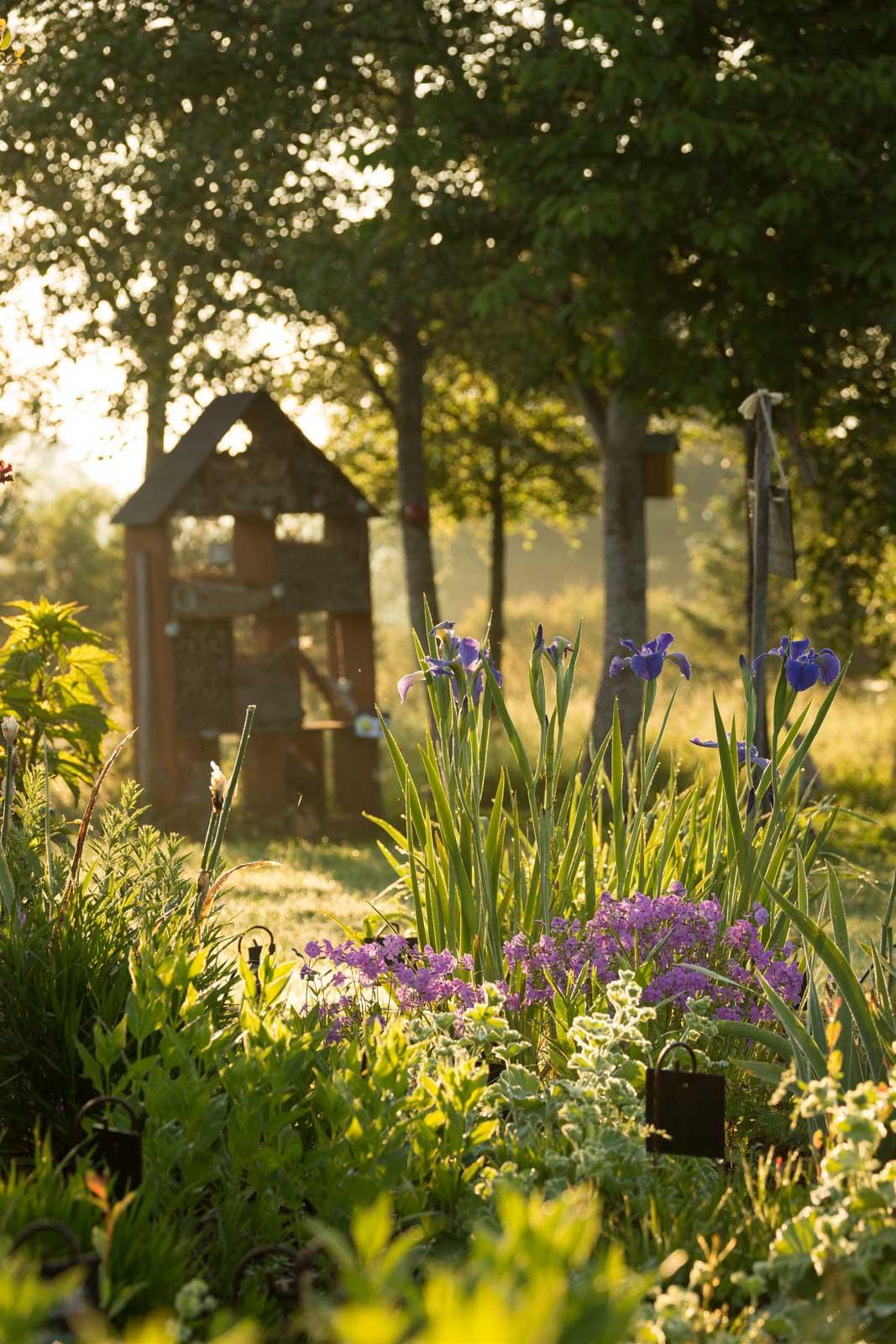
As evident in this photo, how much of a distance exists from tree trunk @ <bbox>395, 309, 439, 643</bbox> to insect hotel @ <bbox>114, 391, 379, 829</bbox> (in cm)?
165

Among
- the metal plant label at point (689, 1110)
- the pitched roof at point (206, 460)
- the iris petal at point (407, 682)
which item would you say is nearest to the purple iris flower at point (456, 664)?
the iris petal at point (407, 682)

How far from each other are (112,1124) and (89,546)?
20887 millimetres

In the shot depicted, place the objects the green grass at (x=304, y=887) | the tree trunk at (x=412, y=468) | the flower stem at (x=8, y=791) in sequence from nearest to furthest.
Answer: the flower stem at (x=8, y=791) < the green grass at (x=304, y=887) < the tree trunk at (x=412, y=468)

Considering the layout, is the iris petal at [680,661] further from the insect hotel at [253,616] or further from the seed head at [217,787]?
the insect hotel at [253,616]

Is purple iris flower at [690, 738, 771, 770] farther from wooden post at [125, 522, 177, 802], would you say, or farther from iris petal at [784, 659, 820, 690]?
wooden post at [125, 522, 177, 802]

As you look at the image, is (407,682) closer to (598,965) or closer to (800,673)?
(598,965)

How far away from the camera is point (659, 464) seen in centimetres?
1195

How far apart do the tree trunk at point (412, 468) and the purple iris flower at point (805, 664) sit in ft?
28.6

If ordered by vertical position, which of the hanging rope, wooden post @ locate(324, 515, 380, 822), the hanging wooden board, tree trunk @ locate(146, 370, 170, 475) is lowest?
wooden post @ locate(324, 515, 380, 822)

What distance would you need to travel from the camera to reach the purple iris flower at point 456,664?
12.3ft

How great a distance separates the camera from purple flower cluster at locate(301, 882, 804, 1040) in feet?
11.2

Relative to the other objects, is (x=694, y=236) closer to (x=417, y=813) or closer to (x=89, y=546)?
(x=417, y=813)

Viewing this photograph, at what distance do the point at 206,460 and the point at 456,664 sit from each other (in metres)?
6.87

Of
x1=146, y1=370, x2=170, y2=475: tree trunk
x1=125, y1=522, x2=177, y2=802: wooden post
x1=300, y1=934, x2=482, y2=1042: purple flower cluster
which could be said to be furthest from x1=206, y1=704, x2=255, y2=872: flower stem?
x1=146, y1=370, x2=170, y2=475: tree trunk
